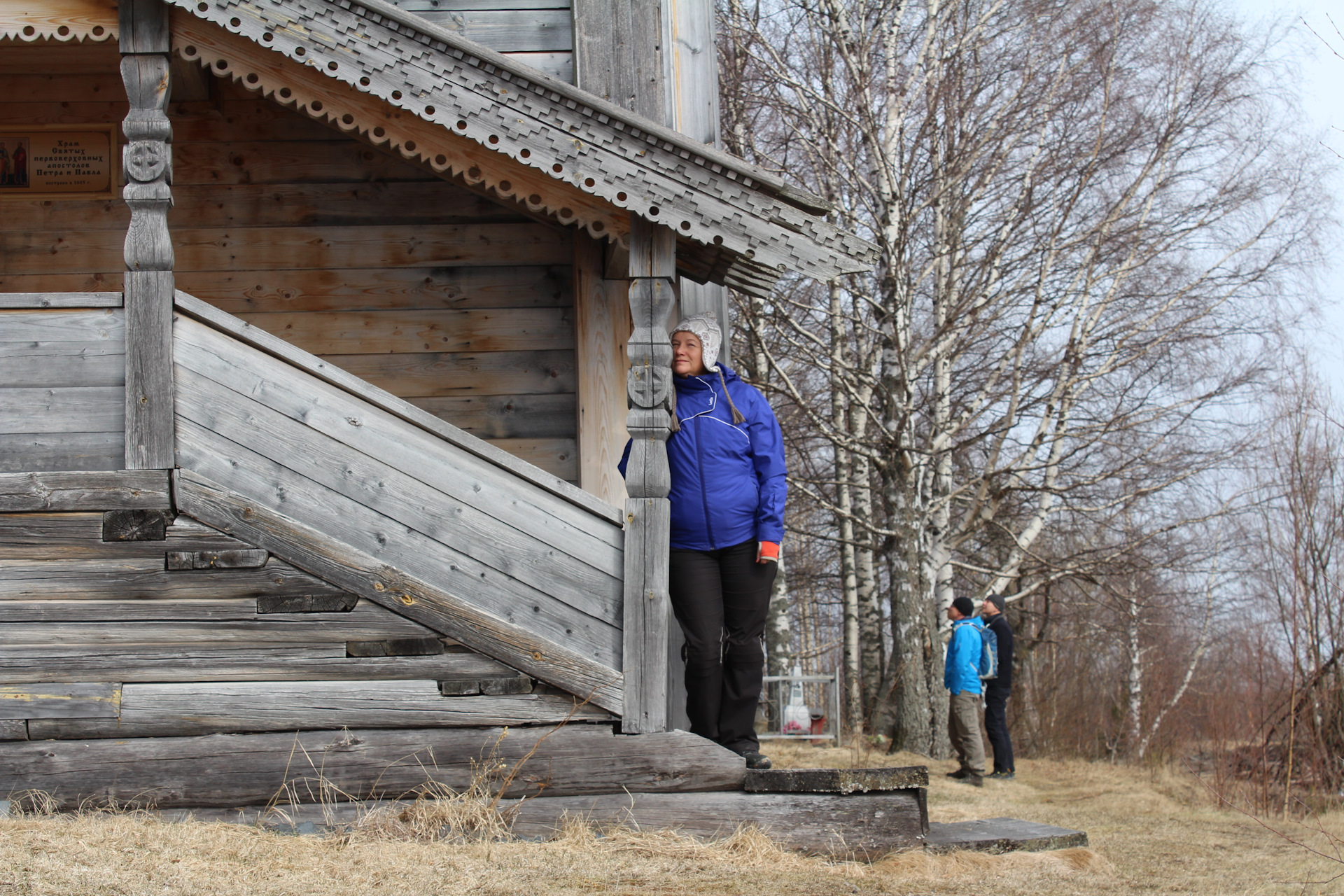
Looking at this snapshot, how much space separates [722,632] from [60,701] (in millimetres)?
2794

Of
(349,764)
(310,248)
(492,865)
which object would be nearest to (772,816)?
(492,865)

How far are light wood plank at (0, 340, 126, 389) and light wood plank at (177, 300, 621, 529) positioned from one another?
0.33 m

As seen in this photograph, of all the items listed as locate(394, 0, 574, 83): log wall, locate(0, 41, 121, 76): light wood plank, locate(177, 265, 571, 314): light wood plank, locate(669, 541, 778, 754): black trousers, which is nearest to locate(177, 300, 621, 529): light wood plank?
locate(669, 541, 778, 754): black trousers

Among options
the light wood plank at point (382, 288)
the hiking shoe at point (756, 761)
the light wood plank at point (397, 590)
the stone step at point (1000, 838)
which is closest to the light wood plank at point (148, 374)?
Answer: the light wood plank at point (397, 590)

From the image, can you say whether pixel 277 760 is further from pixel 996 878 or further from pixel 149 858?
pixel 996 878

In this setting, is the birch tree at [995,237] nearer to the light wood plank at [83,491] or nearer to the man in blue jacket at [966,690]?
the man in blue jacket at [966,690]

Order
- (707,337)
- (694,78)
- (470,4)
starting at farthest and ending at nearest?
(694,78) < (470,4) < (707,337)

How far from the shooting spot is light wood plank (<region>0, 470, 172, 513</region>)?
481 centimetres

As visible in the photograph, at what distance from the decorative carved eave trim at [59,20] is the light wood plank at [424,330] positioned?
1781 millimetres

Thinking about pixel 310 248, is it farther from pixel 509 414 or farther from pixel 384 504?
pixel 384 504

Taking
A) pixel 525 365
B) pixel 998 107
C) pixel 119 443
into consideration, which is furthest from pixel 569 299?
pixel 998 107

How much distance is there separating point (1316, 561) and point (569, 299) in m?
6.20

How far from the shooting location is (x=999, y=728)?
390 inches

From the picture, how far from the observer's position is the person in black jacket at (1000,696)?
32.4 ft
